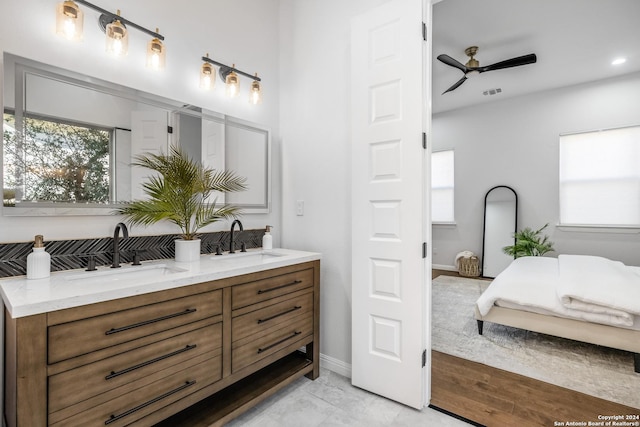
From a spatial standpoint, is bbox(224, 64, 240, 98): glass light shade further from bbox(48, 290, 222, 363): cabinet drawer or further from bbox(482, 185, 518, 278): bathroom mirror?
bbox(482, 185, 518, 278): bathroom mirror

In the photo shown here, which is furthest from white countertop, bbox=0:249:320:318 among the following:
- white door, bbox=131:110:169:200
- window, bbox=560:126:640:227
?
window, bbox=560:126:640:227

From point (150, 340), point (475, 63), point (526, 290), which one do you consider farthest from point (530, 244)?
point (150, 340)

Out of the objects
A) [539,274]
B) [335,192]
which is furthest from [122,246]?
[539,274]

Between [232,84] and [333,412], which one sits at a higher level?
[232,84]

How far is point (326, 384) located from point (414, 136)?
1756mm

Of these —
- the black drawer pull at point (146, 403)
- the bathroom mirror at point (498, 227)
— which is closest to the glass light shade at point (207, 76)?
the black drawer pull at point (146, 403)

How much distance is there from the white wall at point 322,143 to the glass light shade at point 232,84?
492 millimetres

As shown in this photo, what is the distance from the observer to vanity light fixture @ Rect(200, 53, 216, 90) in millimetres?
2041

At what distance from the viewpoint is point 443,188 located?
6.06m

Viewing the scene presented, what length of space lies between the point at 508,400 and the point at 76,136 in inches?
115

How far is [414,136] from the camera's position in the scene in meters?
1.82

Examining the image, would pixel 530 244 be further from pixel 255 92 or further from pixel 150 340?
pixel 150 340

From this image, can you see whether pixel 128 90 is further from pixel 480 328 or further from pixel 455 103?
pixel 455 103

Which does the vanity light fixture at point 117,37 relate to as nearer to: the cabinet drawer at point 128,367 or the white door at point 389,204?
the white door at point 389,204
